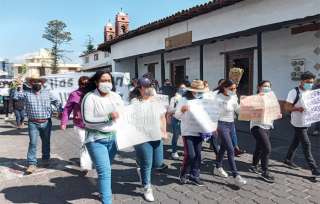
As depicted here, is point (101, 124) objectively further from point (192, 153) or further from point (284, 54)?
point (284, 54)

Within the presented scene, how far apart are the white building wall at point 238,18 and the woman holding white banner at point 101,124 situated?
A: 25.6ft

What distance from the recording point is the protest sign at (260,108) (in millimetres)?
5293

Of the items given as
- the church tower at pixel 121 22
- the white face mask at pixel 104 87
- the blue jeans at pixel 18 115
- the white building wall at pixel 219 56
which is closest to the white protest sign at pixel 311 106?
the white face mask at pixel 104 87

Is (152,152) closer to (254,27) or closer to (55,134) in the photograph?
(55,134)

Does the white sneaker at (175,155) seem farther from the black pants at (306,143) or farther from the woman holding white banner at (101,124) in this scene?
the woman holding white banner at (101,124)

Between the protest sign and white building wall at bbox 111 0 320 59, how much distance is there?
557cm

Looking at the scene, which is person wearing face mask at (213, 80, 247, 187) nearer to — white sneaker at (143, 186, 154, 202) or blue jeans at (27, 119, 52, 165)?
white sneaker at (143, 186, 154, 202)

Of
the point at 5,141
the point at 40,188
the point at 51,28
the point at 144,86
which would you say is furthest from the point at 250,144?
the point at 51,28

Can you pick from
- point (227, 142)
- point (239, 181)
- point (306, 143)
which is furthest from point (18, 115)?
point (306, 143)

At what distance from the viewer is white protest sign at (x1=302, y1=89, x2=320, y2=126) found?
554 cm

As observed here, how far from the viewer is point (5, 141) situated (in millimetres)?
9508

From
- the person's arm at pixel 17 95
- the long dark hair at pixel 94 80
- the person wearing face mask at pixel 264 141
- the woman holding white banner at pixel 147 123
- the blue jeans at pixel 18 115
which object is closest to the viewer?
the long dark hair at pixel 94 80

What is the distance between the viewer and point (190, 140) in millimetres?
5051

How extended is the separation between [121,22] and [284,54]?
22.8m
